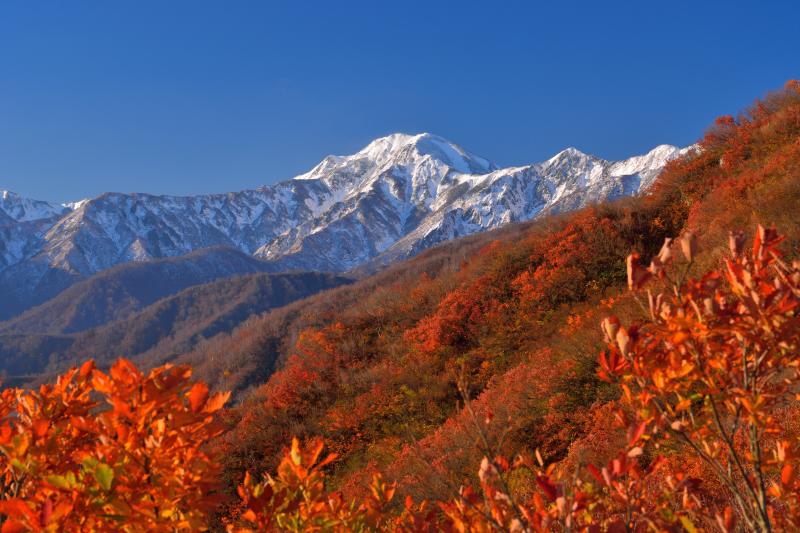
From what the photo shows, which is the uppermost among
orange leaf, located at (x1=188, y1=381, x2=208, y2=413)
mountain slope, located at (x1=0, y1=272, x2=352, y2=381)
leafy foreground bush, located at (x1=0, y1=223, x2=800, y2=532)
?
mountain slope, located at (x1=0, y1=272, x2=352, y2=381)

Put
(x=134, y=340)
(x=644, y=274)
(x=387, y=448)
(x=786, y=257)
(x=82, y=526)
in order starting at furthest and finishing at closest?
(x=134, y=340) → (x=387, y=448) → (x=786, y=257) → (x=82, y=526) → (x=644, y=274)

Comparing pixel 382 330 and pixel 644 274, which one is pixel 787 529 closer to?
pixel 644 274

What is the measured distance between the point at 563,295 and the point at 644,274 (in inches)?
614

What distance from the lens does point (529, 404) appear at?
1022 cm

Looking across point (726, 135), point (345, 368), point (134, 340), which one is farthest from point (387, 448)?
point (134, 340)

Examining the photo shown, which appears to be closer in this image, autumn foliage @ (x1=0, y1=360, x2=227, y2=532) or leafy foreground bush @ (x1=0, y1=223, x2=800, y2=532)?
leafy foreground bush @ (x1=0, y1=223, x2=800, y2=532)

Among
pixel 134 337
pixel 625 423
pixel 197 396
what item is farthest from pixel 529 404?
pixel 134 337

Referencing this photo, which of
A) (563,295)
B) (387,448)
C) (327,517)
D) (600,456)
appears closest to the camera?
(327,517)

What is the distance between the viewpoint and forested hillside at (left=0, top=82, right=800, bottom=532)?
159 cm

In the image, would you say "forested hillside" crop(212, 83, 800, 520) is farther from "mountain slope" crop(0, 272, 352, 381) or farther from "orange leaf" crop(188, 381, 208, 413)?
"mountain slope" crop(0, 272, 352, 381)

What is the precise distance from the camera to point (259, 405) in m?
19.5

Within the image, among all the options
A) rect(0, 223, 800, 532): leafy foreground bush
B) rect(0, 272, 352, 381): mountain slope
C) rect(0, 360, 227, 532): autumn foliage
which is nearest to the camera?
rect(0, 223, 800, 532): leafy foreground bush

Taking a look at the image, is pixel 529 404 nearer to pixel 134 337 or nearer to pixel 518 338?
pixel 518 338

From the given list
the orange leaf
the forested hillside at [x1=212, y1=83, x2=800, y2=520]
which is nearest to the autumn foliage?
the orange leaf
